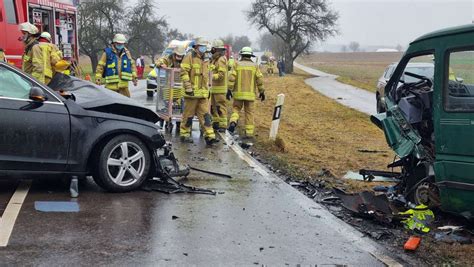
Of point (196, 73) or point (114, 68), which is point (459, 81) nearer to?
point (196, 73)

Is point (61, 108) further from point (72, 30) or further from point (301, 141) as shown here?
point (72, 30)

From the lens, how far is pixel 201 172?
8.07 metres

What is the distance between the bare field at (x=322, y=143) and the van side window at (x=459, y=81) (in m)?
2.46

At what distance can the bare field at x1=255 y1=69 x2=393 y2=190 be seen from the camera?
9227mm

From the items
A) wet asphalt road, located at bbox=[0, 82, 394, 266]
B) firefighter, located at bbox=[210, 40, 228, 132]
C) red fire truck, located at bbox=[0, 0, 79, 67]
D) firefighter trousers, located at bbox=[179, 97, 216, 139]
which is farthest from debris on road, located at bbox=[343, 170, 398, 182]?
red fire truck, located at bbox=[0, 0, 79, 67]

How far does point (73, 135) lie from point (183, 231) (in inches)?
74.0

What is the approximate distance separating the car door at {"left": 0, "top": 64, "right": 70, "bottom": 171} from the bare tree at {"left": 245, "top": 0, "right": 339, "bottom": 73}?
60.6 meters

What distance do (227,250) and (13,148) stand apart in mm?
2755

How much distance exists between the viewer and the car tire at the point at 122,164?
6391 millimetres

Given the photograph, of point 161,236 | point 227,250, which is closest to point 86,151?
point 161,236

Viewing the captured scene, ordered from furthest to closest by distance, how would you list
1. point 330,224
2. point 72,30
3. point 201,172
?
1. point 72,30
2. point 201,172
3. point 330,224

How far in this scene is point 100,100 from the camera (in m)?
6.66

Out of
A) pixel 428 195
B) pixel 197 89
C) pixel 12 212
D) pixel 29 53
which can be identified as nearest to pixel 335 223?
pixel 428 195

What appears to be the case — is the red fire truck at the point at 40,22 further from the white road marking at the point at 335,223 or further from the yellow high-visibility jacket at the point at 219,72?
the white road marking at the point at 335,223
